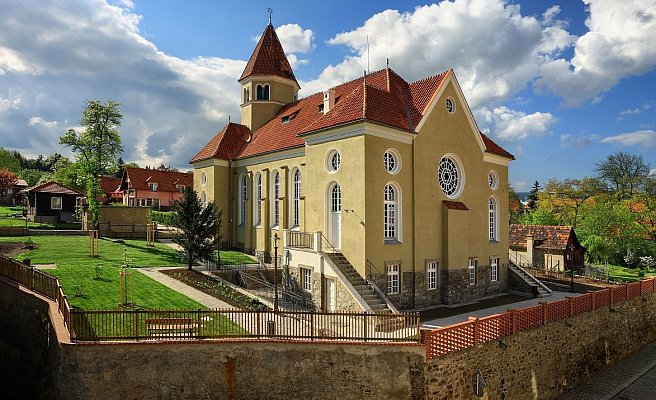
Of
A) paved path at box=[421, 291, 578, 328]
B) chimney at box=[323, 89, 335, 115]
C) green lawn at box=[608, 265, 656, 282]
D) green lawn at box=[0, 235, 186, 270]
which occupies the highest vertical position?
chimney at box=[323, 89, 335, 115]

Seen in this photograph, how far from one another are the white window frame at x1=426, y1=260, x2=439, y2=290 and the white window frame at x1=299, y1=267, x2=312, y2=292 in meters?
6.23

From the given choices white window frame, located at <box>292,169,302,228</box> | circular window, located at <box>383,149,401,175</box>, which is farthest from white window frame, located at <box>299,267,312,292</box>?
circular window, located at <box>383,149,401,175</box>

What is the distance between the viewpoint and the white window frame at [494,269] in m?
28.5

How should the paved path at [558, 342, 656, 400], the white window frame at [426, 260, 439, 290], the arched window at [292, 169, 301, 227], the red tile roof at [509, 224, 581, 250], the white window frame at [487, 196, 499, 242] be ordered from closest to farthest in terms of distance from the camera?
the paved path at [558, 342, 656, 400]
the white window frame at [426, 260, 439, 290]
the arched window at [292, 169, 301, 227]
the white window frame at [487, 196, 499, 242]
the red tile roof at [509, 224, 581, 250]

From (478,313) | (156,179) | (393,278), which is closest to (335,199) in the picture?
(393,278)

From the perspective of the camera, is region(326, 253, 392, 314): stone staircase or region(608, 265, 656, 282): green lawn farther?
region(608, 265, 656, 282): green lawn

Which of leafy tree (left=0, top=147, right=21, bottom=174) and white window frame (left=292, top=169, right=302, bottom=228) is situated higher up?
leafy tree (left=0, top=147, right=21, bottom=174)

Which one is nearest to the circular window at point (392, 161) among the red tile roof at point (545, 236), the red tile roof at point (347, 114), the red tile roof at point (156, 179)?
the red tile roof at point (347, 114)

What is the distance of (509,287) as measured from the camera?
29500 millimetres

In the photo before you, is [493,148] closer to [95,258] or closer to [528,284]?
[528,284]

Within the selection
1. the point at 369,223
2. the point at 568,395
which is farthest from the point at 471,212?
the point at 568,395

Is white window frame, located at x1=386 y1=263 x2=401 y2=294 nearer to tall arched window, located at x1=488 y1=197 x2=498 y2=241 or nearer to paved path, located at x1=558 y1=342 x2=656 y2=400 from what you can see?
paved path, located at x1=558 y1=342 x2=656 y2=400

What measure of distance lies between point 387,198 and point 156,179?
45.7m

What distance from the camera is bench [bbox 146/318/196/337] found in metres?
13.0
